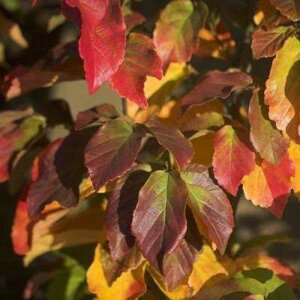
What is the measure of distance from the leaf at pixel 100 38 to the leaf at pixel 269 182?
1.24ft

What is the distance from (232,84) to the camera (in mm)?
1339

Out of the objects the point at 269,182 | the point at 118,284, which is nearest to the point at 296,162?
the point at 269,182

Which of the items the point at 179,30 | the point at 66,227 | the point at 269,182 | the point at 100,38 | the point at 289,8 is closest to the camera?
the point at 100,38

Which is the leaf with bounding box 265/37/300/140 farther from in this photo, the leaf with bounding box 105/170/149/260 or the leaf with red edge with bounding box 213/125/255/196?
the leaf with bounding box 105/170/149/260

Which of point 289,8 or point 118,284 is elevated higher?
point 289,8

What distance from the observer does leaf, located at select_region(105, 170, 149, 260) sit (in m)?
1.31

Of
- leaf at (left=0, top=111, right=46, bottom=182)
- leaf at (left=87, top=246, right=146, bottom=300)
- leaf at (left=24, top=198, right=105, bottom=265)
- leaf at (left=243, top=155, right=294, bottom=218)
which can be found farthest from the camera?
leaf at (left=24, top=198, right=105, bottom=265)

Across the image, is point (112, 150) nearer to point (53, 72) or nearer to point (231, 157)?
point (231, 157)

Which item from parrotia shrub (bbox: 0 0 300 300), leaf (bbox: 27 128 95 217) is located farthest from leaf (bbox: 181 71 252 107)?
leaf (bbox: 27 128 95 217)

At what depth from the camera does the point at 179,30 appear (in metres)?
1.54

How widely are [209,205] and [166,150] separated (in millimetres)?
155

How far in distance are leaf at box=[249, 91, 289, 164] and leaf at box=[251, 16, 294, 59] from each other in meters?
0.09

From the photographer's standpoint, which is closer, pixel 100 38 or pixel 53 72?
pixel 100 38

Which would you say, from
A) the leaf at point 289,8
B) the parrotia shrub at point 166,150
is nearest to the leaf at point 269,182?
the parrotia shrub at point 166,150
